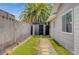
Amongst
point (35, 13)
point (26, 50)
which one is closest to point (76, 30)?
point (26, 50)

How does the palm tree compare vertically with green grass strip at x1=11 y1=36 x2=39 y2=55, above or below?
above

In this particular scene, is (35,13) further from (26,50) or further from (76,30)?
(76,30)

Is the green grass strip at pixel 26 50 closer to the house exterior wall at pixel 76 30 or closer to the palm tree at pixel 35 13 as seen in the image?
the house exterior wall at pixel 76 30

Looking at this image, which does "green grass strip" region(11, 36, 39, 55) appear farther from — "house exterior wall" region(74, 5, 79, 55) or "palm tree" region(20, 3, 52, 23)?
"palm tree" region(20, 3, 52, 23)

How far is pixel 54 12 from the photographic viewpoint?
13.2 meters

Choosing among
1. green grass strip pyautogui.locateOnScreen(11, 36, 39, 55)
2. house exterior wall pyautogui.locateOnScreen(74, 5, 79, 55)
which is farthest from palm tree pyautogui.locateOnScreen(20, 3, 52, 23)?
house exterior wall pyautogui.locateOnScreen(74, 5, 79, 55)

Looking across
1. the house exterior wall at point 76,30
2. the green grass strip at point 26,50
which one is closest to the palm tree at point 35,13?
the green grass strip at point 26,50

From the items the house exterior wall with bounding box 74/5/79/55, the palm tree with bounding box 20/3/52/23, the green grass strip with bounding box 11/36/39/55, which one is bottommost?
the green grass strip with bounding box 11/36/39/55

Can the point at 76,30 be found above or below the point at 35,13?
below

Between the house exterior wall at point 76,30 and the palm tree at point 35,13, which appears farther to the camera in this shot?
the palm tree at point 35,13

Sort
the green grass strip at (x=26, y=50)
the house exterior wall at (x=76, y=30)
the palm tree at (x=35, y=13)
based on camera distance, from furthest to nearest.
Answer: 1. the palm tree at (x=35, y=13)
2. the green grass strip at (x=26, y=50)
3. the house exterior wall at (x=76, y=30)
